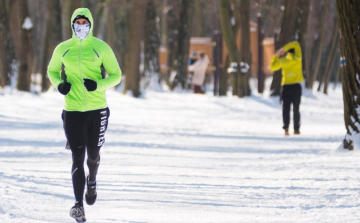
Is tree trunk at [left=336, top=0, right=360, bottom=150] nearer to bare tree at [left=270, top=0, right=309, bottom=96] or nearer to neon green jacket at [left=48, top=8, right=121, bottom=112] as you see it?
neon green jacket at [left=48, top=8, right=121, bottom=112]

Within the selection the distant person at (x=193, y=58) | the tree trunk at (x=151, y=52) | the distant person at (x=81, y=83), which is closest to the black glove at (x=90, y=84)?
the distant person at (x=81, y=83)

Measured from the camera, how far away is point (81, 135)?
7383 mm

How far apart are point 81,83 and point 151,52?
95.3 ft

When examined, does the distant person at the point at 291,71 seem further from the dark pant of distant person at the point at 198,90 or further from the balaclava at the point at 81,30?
the dark pant of distant person at the point at 198,90

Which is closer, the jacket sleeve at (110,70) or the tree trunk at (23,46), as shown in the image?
the jacket sleeve at (110,70)

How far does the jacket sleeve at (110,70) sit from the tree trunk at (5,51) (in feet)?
74.1

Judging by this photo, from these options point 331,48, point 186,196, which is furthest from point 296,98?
point 331,48

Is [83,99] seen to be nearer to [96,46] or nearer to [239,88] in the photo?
[96,46]

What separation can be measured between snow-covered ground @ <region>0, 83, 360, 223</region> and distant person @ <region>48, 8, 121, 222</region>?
0.61 m

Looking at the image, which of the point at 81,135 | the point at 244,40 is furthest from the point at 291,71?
the point at 244,40

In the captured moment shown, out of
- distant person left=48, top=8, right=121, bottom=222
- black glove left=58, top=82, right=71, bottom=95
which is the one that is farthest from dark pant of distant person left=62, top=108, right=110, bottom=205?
black glove left=58, top=82, right=71, bottom=95

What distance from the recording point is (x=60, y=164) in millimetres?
11586

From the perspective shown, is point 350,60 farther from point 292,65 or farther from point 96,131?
point 96,131

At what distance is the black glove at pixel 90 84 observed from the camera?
7.18m
